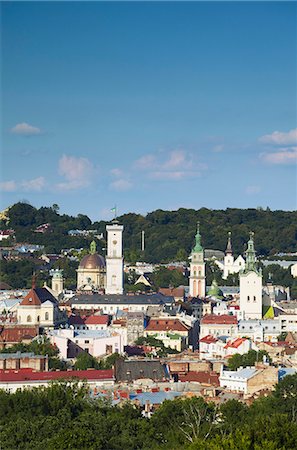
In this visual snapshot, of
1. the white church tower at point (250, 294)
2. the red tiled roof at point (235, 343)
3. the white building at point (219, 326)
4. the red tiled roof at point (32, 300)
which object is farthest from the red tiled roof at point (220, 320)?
the red tiled roof at point (32, 300)

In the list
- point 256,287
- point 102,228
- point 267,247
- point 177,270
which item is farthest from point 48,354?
point 102,228

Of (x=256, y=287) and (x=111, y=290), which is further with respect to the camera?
(x=111, y=290)

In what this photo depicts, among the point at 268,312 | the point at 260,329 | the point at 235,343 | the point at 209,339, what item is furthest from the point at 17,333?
the point at 268,312

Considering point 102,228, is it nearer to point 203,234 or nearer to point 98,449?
point 203,234

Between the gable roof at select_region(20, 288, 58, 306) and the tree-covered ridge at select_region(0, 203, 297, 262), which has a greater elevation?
the tree-covered ridge at select_region(0, 203, 297, 262)

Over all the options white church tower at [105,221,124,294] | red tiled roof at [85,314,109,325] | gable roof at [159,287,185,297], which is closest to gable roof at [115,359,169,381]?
red tiled roof at [85,314,109,325]

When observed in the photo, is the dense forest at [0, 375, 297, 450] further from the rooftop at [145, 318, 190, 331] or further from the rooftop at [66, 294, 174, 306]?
the rooftop at [66, 294, 174, 306]

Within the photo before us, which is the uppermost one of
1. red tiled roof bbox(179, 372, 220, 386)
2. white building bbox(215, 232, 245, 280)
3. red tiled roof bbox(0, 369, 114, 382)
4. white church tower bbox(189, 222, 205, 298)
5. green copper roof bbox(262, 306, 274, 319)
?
white building bbox(215, 232, 245, 280)
